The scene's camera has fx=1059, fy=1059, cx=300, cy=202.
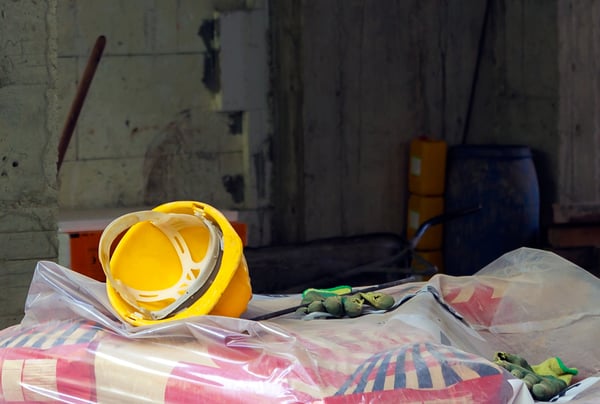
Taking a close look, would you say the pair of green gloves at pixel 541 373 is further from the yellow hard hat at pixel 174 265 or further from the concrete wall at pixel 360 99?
the concrete wall at pixel 360 99

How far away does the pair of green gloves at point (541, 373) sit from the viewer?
2.57 m

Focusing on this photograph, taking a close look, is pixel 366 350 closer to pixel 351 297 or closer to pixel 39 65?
pixel 351 297

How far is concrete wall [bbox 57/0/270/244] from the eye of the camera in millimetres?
6559

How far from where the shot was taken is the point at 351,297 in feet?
10.3

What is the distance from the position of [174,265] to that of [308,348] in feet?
2.17

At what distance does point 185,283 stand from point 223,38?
156 inches

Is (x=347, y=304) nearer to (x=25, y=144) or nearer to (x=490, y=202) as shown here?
(x=25, y=144)

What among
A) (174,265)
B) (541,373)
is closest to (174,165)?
(174,265)

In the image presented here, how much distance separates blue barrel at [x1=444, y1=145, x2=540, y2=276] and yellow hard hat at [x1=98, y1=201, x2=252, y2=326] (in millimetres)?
3866

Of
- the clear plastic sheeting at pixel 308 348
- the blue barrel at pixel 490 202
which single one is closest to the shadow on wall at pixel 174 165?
the blue barrel at pixel 490 202

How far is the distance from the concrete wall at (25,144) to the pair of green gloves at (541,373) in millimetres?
1968

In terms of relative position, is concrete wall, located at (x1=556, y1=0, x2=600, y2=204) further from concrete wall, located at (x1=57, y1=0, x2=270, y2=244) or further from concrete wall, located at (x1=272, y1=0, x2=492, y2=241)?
concrete wall, located at (x1=57, y1=0, x2=270, y2=244)

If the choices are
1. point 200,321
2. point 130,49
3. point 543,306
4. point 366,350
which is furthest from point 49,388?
point 130,49

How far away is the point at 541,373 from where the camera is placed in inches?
111
